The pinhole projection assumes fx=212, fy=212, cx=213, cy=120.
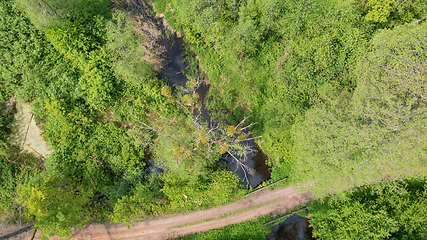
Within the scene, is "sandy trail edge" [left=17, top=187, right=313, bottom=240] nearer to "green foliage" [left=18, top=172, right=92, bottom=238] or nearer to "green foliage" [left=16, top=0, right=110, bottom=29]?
"green foliage" [left=18, top=172, right=92, bottom=238]

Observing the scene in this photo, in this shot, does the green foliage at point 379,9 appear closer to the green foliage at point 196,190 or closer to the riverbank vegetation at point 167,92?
the riverbank vegetation at point 167,92

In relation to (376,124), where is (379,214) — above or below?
below

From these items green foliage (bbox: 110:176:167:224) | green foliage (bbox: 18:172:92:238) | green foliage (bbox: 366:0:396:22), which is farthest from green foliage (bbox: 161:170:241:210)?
green foliage (bbox: 366:0:396:22)

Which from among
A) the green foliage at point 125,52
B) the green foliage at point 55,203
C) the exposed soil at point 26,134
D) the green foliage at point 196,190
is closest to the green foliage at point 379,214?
the green foliage at point 196,190

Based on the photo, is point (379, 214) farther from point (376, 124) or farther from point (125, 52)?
point (125, 52)

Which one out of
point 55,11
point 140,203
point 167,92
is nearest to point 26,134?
point 55,11
